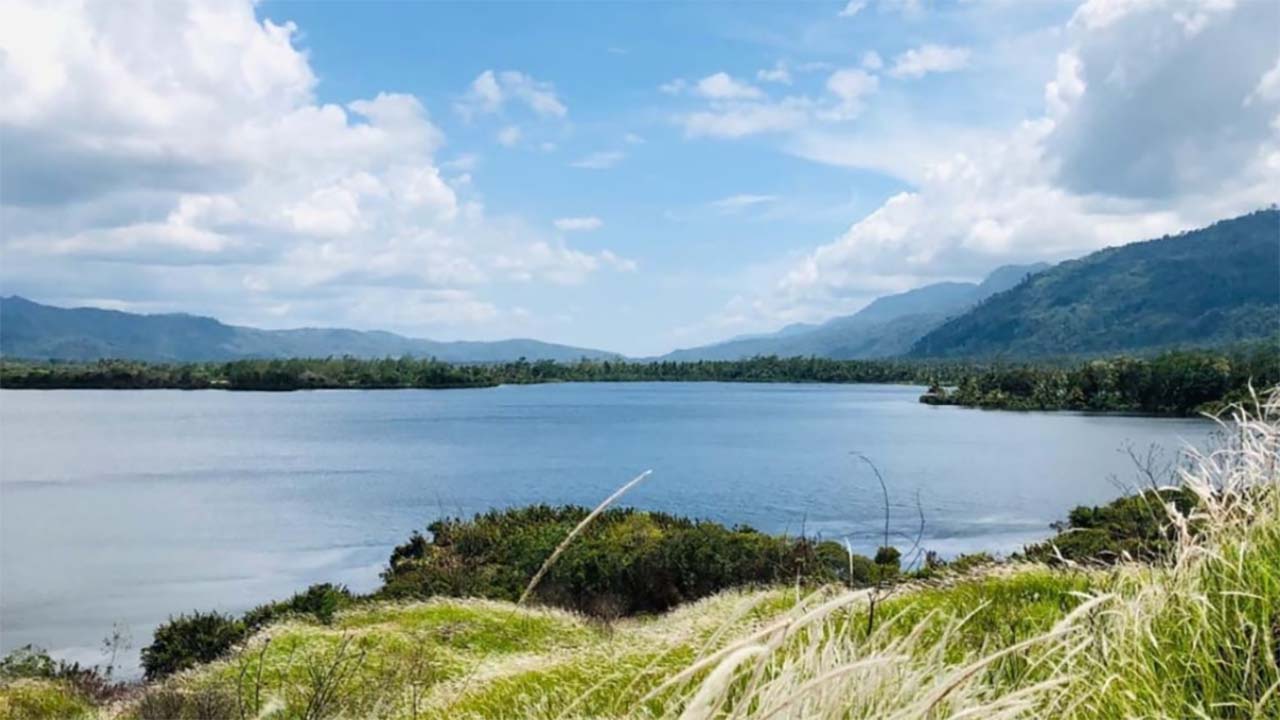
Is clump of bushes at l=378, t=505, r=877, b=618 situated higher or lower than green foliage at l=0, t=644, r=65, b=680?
higher

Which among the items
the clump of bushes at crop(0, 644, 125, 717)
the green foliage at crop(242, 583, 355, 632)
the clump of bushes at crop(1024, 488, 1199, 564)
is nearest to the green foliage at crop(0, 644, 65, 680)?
the clump of bushes at crop(0, 644, 125, 717)

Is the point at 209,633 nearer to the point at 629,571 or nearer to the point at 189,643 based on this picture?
the point at 189,643

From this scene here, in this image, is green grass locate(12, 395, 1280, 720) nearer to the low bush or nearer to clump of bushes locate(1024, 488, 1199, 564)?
the low bush

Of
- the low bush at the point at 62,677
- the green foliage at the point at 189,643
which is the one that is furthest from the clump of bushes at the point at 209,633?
the low bush at the point at 62,677

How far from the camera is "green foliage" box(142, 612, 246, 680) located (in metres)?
18.7

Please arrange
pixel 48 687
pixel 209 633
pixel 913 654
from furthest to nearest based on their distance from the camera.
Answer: pixel 209 633
pixel 48 687
pixel 913 654

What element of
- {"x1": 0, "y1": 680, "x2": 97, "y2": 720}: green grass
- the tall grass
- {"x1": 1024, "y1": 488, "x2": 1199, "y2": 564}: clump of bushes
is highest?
the tall grass

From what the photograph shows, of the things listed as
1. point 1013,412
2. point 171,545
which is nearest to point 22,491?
point 171,545

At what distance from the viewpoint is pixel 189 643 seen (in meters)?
19.1

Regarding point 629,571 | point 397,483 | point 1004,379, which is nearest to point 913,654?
point 629,571

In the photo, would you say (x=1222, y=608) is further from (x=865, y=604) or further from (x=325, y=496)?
(x=325, y=496)

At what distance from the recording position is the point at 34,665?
1919 centimetres

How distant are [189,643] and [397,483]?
129 feet

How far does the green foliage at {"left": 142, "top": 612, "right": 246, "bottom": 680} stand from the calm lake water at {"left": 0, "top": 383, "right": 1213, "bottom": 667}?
20.1ft
